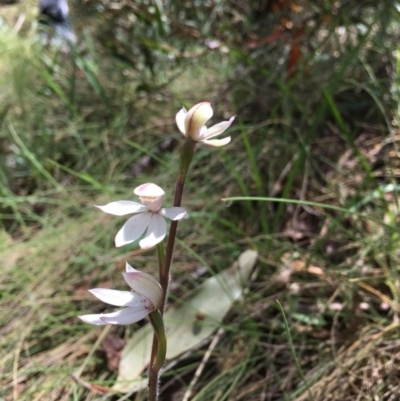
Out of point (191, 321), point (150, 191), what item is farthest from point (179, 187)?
point (191, 321)

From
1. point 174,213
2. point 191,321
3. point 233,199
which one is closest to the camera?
point 174,213

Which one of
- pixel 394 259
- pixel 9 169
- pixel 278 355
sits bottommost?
pixel 9 169

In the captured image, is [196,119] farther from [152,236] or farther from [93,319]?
[93,319]

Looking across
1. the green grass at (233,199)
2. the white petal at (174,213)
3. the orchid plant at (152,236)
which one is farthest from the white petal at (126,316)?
the green grass at (233,199)

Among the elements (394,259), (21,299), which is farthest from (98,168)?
(394,259)

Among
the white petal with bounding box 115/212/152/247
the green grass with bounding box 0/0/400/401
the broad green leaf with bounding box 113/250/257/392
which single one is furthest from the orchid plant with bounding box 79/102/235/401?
the broad green leaf with bounding box 113/250/257/392

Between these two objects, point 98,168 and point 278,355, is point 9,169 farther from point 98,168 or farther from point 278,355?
point 278,355

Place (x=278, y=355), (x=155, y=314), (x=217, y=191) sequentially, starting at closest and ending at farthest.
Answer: (x=155, y=314) → (x=278, y=355) → (x=217, y=191)

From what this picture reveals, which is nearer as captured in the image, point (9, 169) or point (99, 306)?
point (99, 306)
